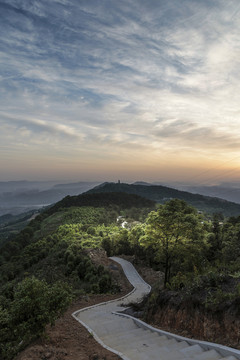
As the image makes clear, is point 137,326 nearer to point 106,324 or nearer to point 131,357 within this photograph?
point 106,324

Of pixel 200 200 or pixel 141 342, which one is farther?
pixel 200 200

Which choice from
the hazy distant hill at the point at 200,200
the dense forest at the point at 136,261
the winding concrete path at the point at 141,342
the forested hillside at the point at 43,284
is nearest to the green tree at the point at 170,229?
the dense forest at the point at 136,261

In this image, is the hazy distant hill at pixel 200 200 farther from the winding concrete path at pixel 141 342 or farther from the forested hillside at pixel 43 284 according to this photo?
the winding concrete path at pixel 141 342

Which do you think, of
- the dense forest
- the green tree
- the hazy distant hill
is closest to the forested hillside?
the dense forest

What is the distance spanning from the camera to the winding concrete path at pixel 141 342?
18.6 feet

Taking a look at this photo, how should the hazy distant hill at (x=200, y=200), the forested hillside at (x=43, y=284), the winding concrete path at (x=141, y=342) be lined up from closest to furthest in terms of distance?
1. the winding concrete path at (x=141, y=342)
2. the forested hillside at (x=43, y=284)
3. the hazy distant hill at (x=200, y=200)

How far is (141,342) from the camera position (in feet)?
23.9

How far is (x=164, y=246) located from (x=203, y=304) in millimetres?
8785

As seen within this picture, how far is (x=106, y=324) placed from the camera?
10.3 metres

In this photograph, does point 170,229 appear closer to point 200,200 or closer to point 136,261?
point 136,261

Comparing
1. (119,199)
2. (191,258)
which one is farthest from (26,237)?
(191,258)

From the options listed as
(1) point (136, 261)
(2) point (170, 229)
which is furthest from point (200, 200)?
(2) point (170, 229)

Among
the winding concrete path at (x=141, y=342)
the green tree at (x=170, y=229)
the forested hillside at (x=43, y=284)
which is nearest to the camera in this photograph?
the winding concrete path at (x=141, y=342)

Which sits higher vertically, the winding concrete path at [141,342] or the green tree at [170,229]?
the green tree at [170,229]
